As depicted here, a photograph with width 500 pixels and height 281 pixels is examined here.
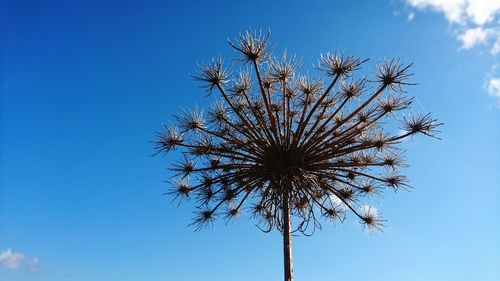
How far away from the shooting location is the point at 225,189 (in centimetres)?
Result: 1216

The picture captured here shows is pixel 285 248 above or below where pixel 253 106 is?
below

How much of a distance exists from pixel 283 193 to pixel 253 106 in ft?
7.97

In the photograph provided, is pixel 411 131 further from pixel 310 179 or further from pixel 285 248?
pixel 285 248

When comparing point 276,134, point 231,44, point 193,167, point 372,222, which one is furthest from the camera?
point 372,222

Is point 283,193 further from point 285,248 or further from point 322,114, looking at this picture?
point 322,114

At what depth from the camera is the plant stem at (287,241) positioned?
428 inches

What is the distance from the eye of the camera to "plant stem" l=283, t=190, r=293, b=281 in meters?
10.9

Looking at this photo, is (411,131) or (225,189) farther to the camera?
(225,189)

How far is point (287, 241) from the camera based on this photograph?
37.0 feet

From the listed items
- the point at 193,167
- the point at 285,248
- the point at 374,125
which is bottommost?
the point at 285,248

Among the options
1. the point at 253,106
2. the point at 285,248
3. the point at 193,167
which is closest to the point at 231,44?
the point at 253,106

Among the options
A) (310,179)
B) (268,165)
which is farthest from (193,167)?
(310,179)

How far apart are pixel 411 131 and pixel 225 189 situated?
5043 millimetres

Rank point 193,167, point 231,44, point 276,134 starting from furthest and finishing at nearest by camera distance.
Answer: point 193,167 → point 276,134 → point 231,44
